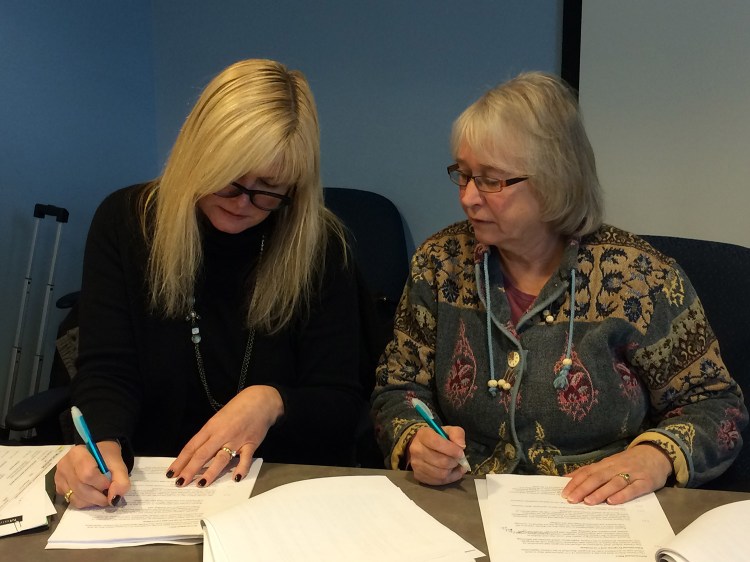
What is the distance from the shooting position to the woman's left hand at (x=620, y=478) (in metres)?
0.97

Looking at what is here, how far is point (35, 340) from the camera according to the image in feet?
7.78

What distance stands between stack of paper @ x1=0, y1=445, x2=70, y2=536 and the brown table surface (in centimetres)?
2

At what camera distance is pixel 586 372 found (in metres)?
1.19

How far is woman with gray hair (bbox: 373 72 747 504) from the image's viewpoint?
1182mm

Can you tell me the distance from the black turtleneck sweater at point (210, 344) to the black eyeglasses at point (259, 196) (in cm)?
11

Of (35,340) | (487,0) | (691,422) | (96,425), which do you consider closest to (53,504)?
(96,425)

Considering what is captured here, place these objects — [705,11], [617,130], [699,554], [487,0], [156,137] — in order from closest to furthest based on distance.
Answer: [699,554], [705,11], [617,130], [487,0], [156,137]

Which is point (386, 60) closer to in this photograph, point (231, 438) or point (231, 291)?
point (231, 291)

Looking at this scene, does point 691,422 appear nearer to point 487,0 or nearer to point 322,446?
point 322,446

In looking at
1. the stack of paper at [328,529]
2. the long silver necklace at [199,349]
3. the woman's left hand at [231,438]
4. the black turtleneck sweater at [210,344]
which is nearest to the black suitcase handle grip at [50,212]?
the black turtleneck sweater at [210,344]

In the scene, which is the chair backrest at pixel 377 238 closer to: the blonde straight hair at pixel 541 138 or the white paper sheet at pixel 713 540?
the blonde straight hair at pixel 541 138

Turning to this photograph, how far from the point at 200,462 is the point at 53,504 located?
20cm

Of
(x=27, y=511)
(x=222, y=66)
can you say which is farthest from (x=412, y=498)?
(x=222, y=66)

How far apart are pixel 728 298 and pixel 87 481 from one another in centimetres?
111
